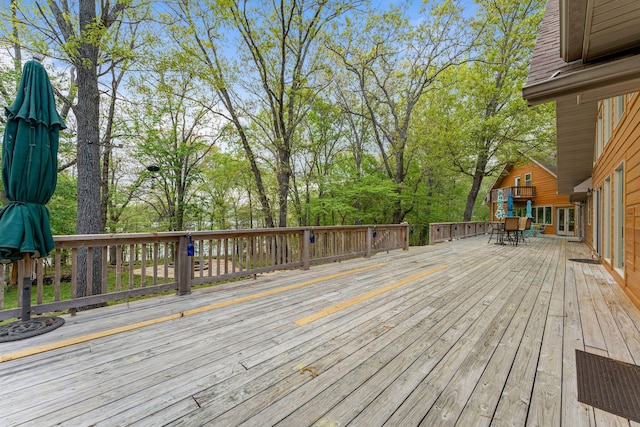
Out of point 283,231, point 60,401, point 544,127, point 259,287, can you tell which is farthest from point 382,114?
point 60,401

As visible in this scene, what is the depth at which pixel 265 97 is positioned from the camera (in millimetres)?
9180

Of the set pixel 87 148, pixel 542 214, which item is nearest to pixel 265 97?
pixel 87 148

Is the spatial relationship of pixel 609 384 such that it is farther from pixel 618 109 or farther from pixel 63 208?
pixel 63 208

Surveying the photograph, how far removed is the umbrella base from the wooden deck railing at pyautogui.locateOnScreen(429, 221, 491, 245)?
1068 centimetres

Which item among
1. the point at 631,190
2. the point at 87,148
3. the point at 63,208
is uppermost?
the point at 87,148

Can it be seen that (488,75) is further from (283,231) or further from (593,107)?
(283,231)

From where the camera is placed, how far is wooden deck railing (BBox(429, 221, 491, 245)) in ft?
34.5

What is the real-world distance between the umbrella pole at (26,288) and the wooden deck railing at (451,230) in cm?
1084

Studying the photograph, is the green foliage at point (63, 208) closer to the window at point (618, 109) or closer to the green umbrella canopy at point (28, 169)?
the green umbrella canopy at point (28, 169)

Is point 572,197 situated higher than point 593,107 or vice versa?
point 593,107

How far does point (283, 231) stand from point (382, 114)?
10.9 meters

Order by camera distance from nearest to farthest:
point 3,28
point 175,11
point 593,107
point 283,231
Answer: point 283,231, point 3,28, point 593,107, point 175,11

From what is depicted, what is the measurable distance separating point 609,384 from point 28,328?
185 inches

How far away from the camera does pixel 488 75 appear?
1288 cm
